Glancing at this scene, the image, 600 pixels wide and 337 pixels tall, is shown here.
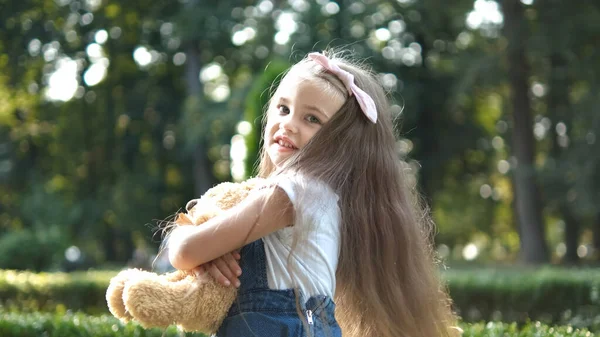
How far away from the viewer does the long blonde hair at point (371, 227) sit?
2.57 metres

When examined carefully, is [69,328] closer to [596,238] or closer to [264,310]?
[264,310]

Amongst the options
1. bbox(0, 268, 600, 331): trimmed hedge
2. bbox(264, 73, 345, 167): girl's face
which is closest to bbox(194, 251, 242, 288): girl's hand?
bbox(264, 73, 345, 167): girl's face

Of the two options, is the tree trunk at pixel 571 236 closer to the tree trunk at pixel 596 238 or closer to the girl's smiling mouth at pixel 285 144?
the tree trunk at pixel 596 238

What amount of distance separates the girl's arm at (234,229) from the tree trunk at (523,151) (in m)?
17.7

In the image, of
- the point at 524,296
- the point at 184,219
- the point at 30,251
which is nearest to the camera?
the point at 184,219

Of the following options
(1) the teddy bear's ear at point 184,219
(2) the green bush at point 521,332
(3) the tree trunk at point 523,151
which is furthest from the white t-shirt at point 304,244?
(3) the tree trunk at point 523,151

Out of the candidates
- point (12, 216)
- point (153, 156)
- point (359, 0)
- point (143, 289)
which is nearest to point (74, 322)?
point (143, 289)

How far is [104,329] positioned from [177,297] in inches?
108

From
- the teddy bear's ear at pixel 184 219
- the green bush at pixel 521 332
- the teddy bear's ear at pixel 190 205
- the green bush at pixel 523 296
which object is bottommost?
the green bush at pixel 523 296

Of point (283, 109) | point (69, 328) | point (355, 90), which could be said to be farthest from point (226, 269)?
point (69, 328)

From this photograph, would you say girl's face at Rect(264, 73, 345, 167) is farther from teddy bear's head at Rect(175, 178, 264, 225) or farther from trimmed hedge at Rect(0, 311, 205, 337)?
trimmed hedge at Rect(0, 311, 205, 337)

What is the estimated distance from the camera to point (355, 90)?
2676 millimetres

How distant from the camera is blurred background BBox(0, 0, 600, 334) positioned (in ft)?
64.4

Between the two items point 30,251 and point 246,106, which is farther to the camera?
point 246,106
